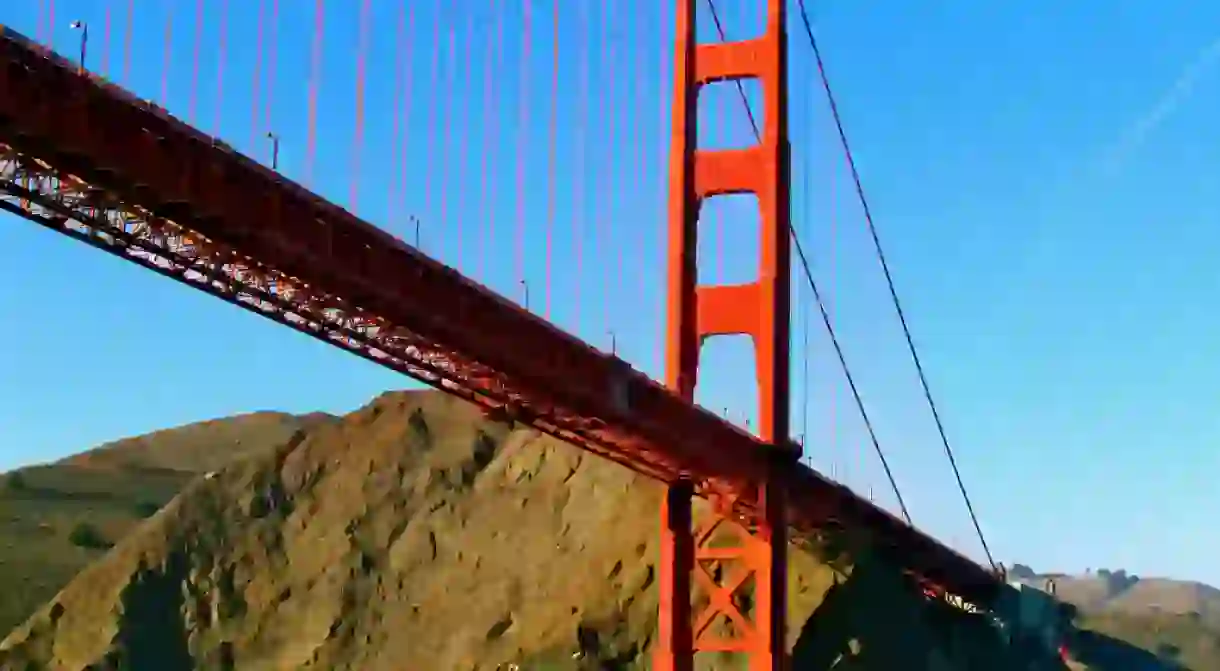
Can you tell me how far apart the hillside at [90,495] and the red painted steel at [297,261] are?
52566 millimetres

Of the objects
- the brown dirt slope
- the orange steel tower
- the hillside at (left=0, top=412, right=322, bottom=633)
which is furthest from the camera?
the hillside at (left=0, top=412, right=322, bottom=633)

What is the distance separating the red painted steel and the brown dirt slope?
15.1 m

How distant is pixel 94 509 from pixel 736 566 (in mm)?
69054

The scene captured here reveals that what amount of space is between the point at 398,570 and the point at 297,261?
36010 millimetres

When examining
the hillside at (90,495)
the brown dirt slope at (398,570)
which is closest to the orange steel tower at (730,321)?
the brown dirt slope at (398,570)

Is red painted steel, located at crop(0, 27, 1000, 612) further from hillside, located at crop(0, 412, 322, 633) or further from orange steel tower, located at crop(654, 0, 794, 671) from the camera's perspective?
hillside, located at crop(0, 412, 322, 633)

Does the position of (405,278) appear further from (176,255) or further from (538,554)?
(538,554)

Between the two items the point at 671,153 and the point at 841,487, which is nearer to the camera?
the point at 671,153

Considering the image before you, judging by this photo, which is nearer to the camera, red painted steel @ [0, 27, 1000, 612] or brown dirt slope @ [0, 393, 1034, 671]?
red painted steel @ [0, 27, 1000, 612]

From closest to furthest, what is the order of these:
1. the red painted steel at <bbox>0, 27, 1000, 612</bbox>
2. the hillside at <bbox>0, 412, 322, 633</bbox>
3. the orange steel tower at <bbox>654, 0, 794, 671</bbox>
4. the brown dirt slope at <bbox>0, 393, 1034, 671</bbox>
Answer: the red painted steel at <bbox>0, 27, 1000, 612</bbox> → the orange steel tower at <bbox>654, 0, 794, 671</bbox> → the brown dirt slope at <bbox>0, 393, 1034, 671</bbox> → the hillside at <bbox>0, 412, 322, 633</bbox>

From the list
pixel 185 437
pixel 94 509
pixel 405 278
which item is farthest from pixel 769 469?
pixel 185 437

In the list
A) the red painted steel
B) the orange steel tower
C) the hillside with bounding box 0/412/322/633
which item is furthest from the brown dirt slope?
the hillside with bounding box 0/412/322/633

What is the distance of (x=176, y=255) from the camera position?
61.5 ft

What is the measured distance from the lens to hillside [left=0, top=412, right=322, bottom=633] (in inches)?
3091
